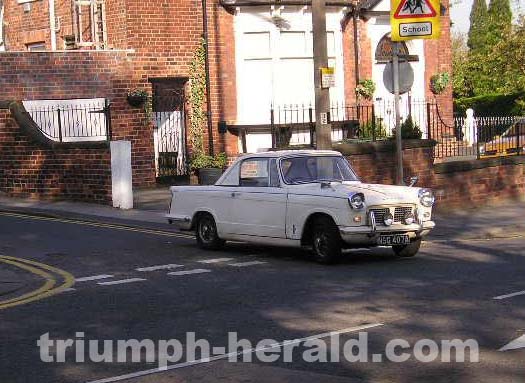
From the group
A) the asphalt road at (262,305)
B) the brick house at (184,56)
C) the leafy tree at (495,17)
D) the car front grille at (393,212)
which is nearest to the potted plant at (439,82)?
the brick house at (184,56)

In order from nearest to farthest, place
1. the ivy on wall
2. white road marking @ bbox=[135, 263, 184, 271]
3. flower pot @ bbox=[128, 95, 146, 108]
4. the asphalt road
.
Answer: the asphalt road, white road marking @ bbox=[135, 263, 184, 271], flower pot @ bbox=[128, 95, 146, 108], the ivy on wall

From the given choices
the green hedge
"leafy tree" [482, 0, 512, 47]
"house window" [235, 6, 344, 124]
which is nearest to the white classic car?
"house window" [235, 6, 344, 124]

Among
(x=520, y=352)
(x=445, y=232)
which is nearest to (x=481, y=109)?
(x=445, y=232)

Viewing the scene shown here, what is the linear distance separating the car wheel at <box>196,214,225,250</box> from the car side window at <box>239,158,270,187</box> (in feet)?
3.04

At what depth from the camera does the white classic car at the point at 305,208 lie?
14.4m

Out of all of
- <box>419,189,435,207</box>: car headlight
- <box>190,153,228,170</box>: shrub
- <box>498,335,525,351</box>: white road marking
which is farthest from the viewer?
<box>190,153,228,170</box>: shrub

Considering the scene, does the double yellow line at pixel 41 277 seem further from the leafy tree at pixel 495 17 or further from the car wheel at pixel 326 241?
the leafy tree at pixel 495 17

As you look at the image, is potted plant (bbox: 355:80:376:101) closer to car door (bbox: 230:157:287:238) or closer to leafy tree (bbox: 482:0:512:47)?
car door (bbox: 230:157:287:238)

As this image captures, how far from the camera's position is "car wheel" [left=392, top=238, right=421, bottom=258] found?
15305 millimetres

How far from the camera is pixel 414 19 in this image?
18547 mm

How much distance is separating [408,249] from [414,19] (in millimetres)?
5011

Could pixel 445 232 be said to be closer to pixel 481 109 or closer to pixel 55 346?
pixel 55 346

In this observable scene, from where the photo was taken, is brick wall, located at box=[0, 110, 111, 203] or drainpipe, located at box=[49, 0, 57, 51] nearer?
brick wall, located at box=[0, 110, 111, 203]

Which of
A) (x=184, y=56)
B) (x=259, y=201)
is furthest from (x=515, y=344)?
(x=184, y=56)
